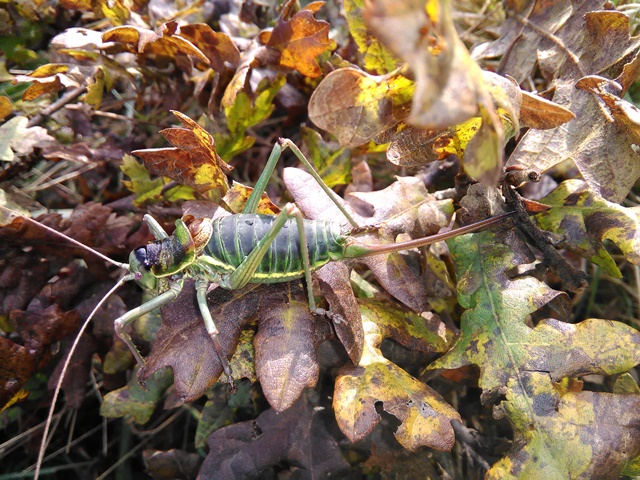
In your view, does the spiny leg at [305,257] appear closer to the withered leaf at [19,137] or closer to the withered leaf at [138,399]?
the withered leaf at [138,399]

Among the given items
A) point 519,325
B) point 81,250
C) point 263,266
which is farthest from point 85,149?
point 519,325

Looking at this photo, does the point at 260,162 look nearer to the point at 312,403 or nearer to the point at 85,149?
the point at 85,149

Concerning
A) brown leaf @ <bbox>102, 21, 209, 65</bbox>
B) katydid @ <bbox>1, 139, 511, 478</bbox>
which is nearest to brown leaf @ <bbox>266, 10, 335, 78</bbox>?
brown leaf @ <bbox>102, 21, 209, 65</bbox>

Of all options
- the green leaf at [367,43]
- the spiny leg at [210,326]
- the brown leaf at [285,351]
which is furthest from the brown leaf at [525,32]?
the spiny leg at [210,326]

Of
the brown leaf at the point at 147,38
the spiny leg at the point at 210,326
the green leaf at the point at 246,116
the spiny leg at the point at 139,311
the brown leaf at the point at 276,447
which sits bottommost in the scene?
the brown leaf at the point at 276,447

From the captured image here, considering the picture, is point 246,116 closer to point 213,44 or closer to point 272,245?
point 213,44
